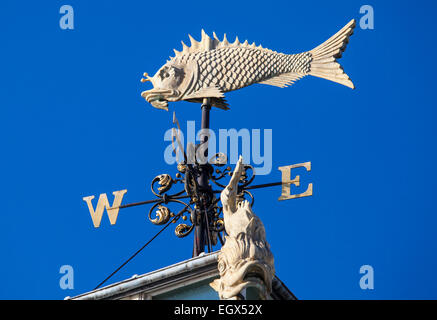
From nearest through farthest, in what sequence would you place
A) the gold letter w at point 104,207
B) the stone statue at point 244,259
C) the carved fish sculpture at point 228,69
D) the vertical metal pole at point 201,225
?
1. the stone statue at point 244,259
2. the vertical metal pole at point 201,225
3. the gold letter w at point 104,207
4. the carved fish sculpture at point 228,69

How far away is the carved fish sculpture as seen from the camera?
2295 centimetres

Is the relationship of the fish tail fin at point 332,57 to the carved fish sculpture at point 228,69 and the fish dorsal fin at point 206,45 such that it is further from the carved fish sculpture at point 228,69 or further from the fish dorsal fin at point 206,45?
the fish dorsal fin at point 206,45

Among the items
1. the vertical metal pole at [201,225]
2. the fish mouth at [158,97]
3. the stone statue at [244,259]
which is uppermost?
the fish mouth at [158,97]

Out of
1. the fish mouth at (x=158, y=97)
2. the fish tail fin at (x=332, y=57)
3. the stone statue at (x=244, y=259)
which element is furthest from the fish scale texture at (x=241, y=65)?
the stone statue at (x=244, y=259)

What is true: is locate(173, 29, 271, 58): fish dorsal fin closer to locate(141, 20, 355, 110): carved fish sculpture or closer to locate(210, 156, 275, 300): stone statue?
locate(141, 20, 355, 110): carved fish sculpture

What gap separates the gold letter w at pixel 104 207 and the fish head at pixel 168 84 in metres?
1.66

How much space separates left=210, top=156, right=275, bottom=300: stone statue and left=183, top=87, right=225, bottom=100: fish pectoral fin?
5.29 m

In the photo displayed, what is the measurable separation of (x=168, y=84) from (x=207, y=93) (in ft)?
2.42

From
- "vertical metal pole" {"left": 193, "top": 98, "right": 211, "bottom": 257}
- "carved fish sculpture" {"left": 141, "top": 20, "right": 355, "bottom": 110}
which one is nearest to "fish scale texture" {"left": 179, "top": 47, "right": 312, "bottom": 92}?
"carved fish sculpture" {"left": 141, "top": 20, "right": 355, "bottom": 110}

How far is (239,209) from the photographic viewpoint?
58.0 feet

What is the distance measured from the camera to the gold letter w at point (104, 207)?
22641 mm

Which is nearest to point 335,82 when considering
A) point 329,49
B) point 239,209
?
point 329,49

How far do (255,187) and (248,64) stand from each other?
→ 268 cm
